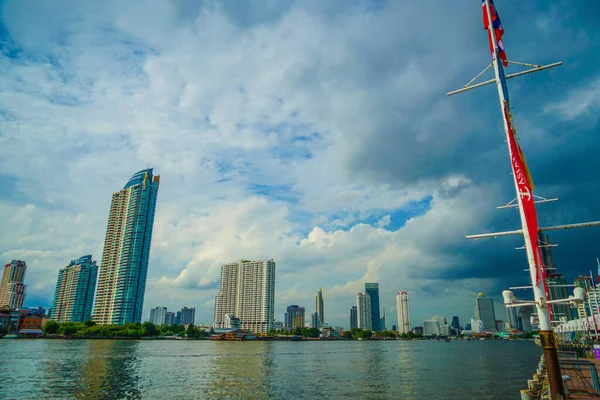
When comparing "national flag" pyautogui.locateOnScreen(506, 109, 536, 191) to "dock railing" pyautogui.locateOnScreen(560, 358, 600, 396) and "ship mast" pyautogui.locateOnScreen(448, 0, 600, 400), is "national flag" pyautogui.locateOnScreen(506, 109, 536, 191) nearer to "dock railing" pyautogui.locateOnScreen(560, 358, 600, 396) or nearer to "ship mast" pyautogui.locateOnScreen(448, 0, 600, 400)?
"ship mast" pyautogui.locateOnScreen(448, 0, 600, 400)

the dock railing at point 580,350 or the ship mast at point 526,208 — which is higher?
the ship mast at point 526,208

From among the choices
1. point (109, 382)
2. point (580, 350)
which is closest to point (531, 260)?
point (109, 382)

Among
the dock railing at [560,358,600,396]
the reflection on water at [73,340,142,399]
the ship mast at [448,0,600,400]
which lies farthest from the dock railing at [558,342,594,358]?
the reflection on water at [73,340,142,399]

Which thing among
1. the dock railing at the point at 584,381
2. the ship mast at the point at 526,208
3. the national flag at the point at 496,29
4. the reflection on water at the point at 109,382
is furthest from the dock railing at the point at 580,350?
the reflection on water at the point at 109,382

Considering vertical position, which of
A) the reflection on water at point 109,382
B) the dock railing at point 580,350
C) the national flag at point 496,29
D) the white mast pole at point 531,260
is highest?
the national flag at point 496,29

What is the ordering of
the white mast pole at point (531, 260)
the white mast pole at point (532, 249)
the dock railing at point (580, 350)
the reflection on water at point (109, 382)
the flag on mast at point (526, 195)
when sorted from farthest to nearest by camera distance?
the dock railing at point (580, 350) → the reflection on water at point (109, 382) → the flag on mast at point (526, 195) → the white mast pole at point (531, 260) → the white mast pole at point (532, 249)

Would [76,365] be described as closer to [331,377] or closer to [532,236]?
[331,377]

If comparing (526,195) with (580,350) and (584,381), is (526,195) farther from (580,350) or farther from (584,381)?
(580,350)

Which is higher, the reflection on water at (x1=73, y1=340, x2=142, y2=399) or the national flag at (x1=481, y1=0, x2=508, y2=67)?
the national flag at (x1=481, y1=0, x2=508, y2=67)

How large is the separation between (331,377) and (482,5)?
186 feet

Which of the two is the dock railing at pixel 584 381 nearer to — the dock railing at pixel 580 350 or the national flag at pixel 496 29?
the dock railing at pixel 580 350

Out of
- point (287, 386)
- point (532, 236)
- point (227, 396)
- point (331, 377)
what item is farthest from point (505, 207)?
point (331, 377)

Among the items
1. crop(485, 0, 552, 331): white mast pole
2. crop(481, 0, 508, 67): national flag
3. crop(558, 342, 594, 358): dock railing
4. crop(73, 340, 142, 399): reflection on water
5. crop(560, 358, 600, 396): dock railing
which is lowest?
crop(73, 340, 142, 399): reflection on water

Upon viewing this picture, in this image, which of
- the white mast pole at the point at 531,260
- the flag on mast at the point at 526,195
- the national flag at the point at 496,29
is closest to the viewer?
the white mast pole at the point at 531,260
